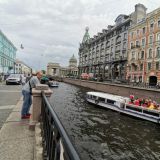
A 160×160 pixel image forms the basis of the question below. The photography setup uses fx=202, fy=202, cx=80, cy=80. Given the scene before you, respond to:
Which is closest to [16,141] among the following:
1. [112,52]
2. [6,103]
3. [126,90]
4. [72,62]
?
[6,103]

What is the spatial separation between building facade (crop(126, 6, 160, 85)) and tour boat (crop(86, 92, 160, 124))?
873 inches

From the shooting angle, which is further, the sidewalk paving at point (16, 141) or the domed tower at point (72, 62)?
the domed tower at point (72, 62)

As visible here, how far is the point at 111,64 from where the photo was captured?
2714 inches

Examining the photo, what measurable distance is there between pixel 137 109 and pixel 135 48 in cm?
3754

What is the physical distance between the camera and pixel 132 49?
55.8m

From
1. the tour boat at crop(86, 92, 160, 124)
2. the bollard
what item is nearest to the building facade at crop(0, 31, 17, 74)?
the tour boat at crop(86, 92, 160, 124)

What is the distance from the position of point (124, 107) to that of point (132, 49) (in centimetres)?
3787

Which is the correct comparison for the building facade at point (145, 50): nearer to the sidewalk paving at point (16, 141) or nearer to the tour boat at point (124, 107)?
the tour boat at point (124, 107)

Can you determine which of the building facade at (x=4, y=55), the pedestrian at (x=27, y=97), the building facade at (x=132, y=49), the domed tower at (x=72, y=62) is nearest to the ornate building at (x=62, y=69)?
the domed tower at (x=72, y=62)

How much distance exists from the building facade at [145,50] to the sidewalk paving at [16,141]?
40.6 meters

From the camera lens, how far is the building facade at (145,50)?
46062mm

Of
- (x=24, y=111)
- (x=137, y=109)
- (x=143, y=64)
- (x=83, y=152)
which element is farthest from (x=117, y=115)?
(x=143, y=64)

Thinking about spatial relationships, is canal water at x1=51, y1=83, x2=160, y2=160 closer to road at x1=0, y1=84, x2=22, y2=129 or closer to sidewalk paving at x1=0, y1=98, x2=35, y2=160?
road at x1=0, y1=84, x2=22, y2=129

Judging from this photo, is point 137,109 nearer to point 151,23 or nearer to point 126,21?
point 151,23
